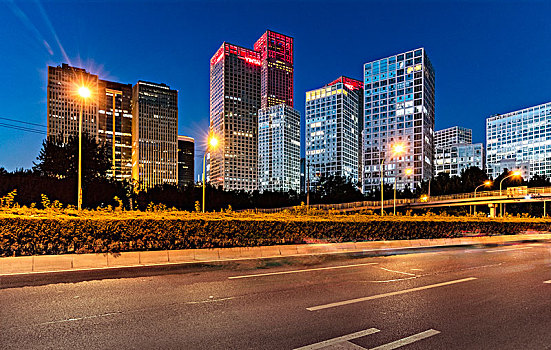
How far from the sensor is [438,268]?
1195 cm

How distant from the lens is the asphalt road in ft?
17.1

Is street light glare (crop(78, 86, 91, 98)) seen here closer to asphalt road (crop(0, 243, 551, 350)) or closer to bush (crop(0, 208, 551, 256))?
bush (crop(0, 208, 551, 256))

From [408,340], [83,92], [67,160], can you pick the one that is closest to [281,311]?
[408,340]

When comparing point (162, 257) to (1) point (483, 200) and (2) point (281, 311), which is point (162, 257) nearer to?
(2) point (281, 311)

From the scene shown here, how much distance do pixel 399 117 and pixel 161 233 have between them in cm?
16609

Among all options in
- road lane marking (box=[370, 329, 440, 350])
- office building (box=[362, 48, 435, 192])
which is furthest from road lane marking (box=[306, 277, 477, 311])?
office building (box=[362, 48, 435, 192])

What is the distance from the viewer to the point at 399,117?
16538cm

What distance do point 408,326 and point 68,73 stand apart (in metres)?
218

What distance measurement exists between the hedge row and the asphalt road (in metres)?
2.85

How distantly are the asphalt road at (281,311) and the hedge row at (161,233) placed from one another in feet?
9.36

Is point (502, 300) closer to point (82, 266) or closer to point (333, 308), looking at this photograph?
point (333, 308)

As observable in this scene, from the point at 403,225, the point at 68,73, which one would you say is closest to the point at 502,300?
the point at 403,225

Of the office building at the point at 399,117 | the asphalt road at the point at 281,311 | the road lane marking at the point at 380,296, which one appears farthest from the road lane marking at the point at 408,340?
the office building at the point at 399,117

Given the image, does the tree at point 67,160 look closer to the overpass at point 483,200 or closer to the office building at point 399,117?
the overpass at point 483,200
